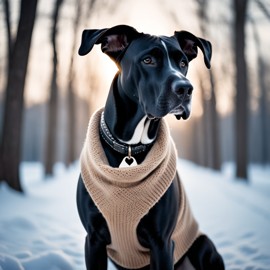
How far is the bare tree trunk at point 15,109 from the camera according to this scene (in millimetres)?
6331

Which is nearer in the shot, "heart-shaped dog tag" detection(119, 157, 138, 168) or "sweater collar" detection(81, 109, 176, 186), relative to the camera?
"sweater collar" detection(81, 109, 176, 186)

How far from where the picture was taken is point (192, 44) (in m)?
2.97

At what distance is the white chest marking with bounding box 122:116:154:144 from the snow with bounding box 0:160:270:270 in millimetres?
1522

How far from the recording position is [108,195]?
7.75ft

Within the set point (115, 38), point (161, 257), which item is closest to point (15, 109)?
point (115, 38)

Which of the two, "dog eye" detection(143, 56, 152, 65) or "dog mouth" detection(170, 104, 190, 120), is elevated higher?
"dog eye" detection(143, 56, 152, 65)

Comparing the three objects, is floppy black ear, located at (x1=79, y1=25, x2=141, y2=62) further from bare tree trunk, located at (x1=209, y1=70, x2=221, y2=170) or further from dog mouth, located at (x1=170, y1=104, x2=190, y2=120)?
bare tree trunk, located at (x1=209, y1=70, x2=221, y2=170)

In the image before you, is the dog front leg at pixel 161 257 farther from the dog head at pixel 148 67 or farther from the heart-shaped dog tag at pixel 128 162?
the dog head at pixel 148 67

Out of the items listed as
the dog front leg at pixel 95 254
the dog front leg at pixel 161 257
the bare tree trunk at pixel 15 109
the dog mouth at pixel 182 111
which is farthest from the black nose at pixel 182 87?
the bare tree trunk at pixel 15 109

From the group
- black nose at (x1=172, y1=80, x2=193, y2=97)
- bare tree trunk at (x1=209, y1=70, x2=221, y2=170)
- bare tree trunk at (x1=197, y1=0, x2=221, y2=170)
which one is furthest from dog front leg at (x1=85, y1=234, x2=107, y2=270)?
bare tree trunk at (x1=209, y1=70, x2=221, y2=170)

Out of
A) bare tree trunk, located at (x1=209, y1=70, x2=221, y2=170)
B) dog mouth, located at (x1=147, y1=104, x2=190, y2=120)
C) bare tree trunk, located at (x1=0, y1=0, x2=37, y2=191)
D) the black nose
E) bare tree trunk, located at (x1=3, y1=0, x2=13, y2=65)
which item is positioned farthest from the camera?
bare tree trunk, located at (x1=209, y1=70, x2=221, y2=170)

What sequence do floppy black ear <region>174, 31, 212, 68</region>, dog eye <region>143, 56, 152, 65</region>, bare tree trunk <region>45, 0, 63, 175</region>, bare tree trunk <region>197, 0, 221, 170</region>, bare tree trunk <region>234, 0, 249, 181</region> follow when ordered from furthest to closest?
bare tree trunk <region>197, 0, 221, 170</region> < bare tree trunk <region>45, 0, 63, 175</region> < bare tree trunk <region>234, 0, 249, 181</region> < floppy black ear <region>174, 31, 212, 68</region> < dog eye <region>143, 56, 152, 65</region>

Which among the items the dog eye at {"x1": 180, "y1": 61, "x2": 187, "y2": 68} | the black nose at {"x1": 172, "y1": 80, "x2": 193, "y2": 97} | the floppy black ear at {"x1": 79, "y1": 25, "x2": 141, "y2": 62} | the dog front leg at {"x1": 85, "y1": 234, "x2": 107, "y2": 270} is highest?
the floppy black ear at {"x1": 79, "y1": 25, "x2": 141, "y2": 62}

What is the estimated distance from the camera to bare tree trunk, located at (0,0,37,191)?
6.33 meters
